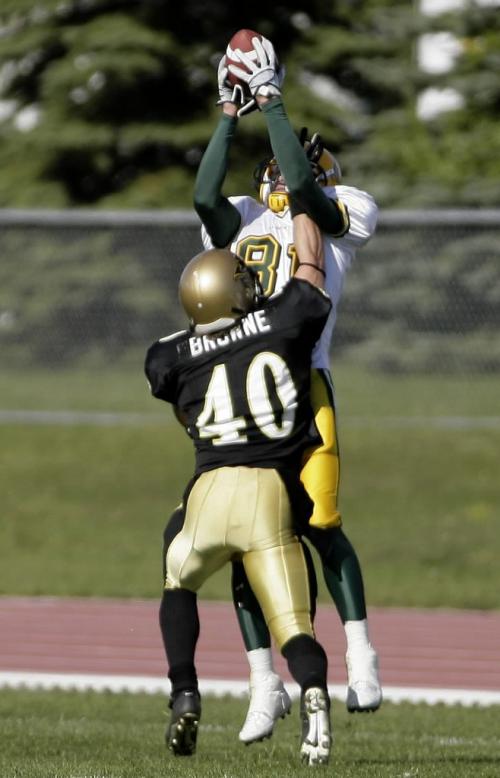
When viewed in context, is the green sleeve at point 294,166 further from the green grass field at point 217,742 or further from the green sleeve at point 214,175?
the green grass field at point 217,742

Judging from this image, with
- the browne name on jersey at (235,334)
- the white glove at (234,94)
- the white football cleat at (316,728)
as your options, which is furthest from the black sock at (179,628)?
the white glove at (234,94)

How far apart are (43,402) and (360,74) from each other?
13875mm

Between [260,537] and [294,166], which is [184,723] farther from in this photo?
[294,166]

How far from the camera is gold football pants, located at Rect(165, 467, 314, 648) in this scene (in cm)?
556

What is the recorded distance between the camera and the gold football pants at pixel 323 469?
595 centimetres

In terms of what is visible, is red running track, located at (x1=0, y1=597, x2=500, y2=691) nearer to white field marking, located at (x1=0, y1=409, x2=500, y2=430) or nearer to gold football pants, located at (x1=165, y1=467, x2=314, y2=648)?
white field marking, located at (x1=0, y1=409, x2=500, y2=430)

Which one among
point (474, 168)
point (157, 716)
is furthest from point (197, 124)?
point (157, 716)

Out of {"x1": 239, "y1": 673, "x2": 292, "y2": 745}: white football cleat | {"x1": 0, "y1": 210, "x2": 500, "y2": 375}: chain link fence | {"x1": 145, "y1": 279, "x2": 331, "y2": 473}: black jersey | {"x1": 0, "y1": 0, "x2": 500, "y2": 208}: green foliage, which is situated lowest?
{"x1": 0, "y1": 0, "x2": 500, "y2": 208}: green foliage

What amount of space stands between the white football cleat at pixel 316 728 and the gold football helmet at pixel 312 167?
1895 mm

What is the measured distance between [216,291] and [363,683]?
1.47 meters

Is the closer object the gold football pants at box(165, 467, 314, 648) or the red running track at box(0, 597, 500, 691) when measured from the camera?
the gold football pants at box(165, 467, 314, 648)

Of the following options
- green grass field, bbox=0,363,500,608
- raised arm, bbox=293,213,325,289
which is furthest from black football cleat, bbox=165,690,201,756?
green grass field, bbox=0,363,500,608

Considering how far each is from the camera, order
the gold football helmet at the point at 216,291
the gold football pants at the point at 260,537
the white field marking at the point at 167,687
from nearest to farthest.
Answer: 1. the gold football pants at the point at 260,537
2. the gold football helmet at the point at 216,291
3. the white field marking at the point at 167,687

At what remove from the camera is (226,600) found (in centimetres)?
1159
